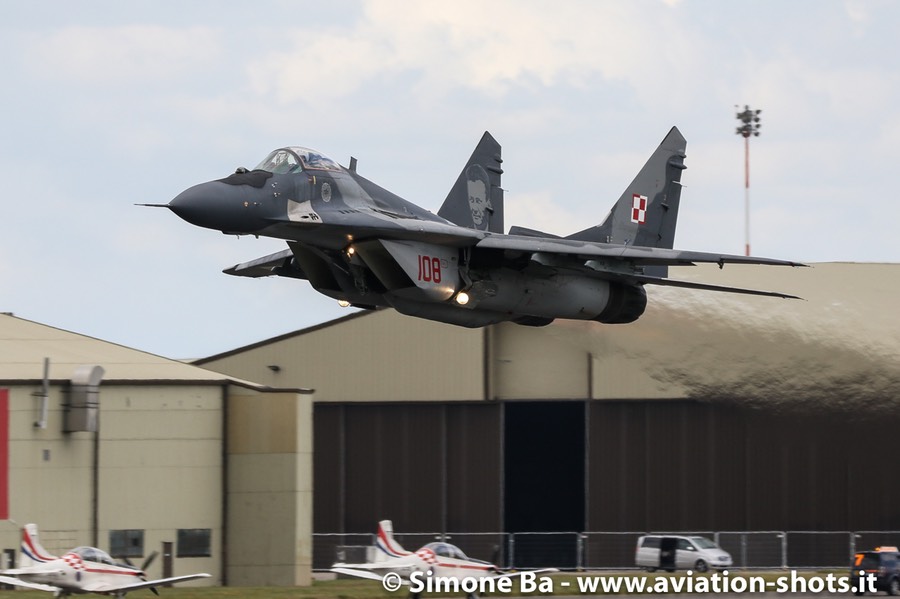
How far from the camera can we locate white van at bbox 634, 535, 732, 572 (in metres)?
40.5

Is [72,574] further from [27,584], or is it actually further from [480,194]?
[480,194]

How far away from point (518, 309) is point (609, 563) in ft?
48.7

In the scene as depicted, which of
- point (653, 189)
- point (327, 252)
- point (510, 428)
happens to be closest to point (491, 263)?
point (327, 252)

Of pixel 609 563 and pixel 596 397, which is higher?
pixel 596 397

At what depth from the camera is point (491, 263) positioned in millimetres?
29516

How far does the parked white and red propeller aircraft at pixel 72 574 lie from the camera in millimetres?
28750

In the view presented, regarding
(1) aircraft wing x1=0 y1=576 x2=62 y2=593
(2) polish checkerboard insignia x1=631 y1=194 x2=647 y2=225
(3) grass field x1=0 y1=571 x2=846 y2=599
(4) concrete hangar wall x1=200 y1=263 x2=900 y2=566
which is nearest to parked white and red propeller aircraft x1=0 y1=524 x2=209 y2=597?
(1) aircraft wing x1=0 y1=576 x2=62 y2=593

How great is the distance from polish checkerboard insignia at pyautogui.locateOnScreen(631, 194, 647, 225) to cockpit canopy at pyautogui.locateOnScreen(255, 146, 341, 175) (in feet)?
27.5

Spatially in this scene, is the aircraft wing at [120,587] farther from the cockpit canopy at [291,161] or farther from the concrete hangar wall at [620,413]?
the concrete hangar wall at [620,413]

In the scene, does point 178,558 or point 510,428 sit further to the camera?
point 510,428

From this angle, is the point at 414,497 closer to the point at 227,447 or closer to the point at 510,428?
the point at 510,428

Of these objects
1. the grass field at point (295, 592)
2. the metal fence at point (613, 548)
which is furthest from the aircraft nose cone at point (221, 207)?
the metal fence at point (613, 548)

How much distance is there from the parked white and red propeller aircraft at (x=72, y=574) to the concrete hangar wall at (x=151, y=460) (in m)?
4.98

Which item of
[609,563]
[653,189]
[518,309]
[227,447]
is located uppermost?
[653,189]
